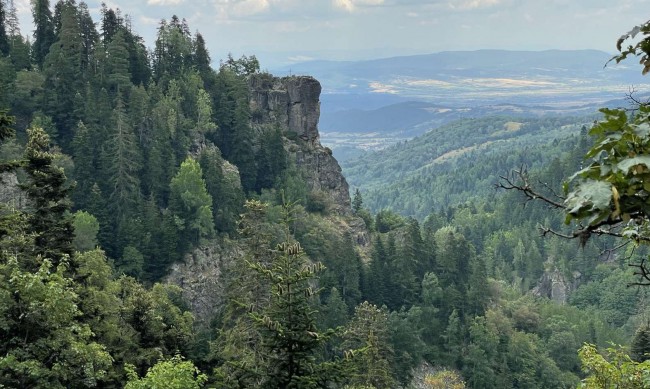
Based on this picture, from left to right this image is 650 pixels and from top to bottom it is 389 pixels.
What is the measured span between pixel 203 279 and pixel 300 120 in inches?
1455

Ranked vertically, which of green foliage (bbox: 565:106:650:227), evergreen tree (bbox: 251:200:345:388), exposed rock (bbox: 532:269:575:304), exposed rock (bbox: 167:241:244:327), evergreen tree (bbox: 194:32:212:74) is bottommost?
exposed rock (bbox: 532:269:575:304)

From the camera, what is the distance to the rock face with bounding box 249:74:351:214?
91688 millimetres

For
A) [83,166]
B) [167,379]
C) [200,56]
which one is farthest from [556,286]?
[167,379]

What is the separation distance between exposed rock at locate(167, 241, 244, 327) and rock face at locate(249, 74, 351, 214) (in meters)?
26.8

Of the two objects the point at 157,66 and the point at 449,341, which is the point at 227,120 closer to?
the point at 157,66

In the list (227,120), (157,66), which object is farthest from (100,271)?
(157,66)

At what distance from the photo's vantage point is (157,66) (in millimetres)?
87125

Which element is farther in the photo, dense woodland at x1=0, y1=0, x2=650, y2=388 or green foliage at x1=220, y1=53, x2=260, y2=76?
green foliage at x1=220, y1=53, x2=260, y2=76

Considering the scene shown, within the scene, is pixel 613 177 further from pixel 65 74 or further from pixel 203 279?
pixel 65 74

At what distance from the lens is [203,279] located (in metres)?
63.5

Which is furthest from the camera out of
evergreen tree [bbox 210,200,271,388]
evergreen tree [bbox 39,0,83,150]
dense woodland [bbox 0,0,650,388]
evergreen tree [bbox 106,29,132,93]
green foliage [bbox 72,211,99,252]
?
evergreen tree [bbox 106,29,132,93]

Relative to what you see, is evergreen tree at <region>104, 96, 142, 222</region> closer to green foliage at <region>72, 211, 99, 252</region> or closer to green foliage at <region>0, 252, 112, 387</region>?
green foliage at <region>72, 211, 99, 252</region>

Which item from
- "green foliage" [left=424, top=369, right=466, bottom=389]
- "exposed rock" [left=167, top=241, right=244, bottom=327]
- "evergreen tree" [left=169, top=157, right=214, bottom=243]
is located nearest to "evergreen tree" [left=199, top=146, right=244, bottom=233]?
"evergreen tree" [left=169, top=157, right=214, bottom=243]

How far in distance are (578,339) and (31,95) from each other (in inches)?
3069
